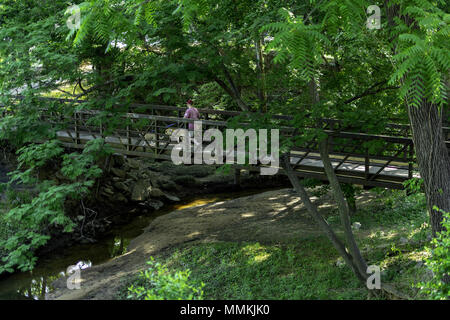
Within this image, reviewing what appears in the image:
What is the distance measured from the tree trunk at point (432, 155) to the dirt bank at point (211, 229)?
16.7 feet

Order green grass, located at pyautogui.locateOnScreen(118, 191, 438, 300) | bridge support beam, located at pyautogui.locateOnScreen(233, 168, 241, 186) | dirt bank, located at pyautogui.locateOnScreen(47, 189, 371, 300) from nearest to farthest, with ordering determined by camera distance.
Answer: green grass, located at pyautogui.locateOnScreen(118, 191, 438, 300), dirt bank, located at pyautogui.locateOnScreen(47, 189, 371, 300), bridge support beam, located at pyautogui.locateOnScreen(233, 168, 241, 186)

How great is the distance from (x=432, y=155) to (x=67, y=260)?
953cm

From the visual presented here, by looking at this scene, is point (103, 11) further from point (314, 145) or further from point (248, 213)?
point (248, 213)

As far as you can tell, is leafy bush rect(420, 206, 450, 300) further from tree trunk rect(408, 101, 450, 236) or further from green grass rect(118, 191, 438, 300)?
green grass rect(118, 191, 438, 300)

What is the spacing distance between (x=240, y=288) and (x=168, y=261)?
8.33 feet

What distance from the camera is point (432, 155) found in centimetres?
686

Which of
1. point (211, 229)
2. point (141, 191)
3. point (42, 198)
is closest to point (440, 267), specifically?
point (42, 198)

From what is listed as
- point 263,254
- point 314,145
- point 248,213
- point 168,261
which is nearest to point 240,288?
point 263,254

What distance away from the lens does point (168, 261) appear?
11383 mm

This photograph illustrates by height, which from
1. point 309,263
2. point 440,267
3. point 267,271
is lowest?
point 267,271

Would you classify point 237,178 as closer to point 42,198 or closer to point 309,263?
point 309,263

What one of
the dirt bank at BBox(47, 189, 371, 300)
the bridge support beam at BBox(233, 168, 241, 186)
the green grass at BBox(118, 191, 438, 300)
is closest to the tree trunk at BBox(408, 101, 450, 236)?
the green grass at BBox(118, 191, 438, 300)

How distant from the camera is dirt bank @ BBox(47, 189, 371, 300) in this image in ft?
35.9

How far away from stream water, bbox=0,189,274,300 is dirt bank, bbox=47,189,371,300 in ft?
1.27
